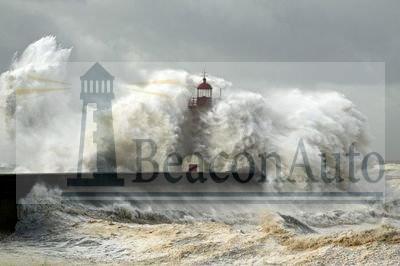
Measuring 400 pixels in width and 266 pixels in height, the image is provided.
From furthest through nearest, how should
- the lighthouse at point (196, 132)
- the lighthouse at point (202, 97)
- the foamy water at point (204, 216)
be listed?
the lighthouse at point (202, 97)
the lighthouse at point (196, 132)
the foamy water at point (204, 216)

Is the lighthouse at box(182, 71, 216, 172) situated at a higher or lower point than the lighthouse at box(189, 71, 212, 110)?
lower

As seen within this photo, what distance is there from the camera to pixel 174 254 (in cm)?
1106

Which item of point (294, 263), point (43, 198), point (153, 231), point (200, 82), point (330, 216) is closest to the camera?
point (294, 263)

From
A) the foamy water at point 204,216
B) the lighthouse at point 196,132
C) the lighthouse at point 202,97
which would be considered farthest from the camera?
the lighthouse at point 202,97

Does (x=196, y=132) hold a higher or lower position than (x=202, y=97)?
lower

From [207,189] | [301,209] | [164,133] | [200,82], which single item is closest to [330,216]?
[301,209]

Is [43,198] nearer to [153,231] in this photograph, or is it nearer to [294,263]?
[153,231]

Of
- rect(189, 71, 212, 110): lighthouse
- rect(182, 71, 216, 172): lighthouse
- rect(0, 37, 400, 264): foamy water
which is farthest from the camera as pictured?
rect(189, 71, 212, 110): lighthouse

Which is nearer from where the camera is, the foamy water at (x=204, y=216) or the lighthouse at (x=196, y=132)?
the foamy water at (x=204, y=216)

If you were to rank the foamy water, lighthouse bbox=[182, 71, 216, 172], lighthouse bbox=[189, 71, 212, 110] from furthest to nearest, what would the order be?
lighthouse bbox=[189, 71, 212, 110] < lighthouse bbox=[182, 71, 216, 172] < the foamy water

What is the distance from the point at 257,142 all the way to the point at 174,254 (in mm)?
10922

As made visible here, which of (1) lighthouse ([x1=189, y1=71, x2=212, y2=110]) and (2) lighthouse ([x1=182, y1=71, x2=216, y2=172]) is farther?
(1) lighthouse ([x1=189, y1=71, x2=212, y2=110])

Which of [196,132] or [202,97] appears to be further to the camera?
[202,97]

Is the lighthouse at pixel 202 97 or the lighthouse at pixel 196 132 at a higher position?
the lighthouse at pixel 202 97
